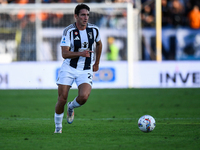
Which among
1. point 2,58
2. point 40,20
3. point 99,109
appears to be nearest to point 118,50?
point 40,20

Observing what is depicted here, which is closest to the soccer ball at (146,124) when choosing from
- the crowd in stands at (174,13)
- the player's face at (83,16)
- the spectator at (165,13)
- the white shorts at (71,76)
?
the white shorts at (71,76)

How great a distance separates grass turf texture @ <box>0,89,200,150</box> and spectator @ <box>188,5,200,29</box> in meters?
8.55

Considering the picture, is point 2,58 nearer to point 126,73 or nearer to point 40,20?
point 40,20

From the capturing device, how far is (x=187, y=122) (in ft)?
25.2

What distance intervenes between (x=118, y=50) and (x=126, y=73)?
1563 millimetres

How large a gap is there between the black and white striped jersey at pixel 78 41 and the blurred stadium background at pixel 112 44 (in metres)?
9.84

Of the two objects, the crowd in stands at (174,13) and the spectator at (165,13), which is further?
the spectator at (165,13)

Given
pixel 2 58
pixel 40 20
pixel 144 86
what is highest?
pixel 40 20

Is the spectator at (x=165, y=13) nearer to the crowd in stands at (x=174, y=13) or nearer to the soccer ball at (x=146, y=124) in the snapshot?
the crowd in stands at (x=174, y=13)

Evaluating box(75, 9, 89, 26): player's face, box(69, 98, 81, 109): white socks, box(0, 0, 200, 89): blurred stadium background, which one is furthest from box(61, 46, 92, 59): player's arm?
box(0, 0, 200, 89): blurred stadium background

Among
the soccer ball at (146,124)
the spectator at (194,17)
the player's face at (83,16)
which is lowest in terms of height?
the soccer ball at (146,124)

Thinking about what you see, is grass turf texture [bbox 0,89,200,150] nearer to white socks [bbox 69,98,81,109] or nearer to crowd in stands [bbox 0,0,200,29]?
white socks [bbox 69,98,81,109]

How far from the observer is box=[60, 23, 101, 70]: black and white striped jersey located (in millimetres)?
6355

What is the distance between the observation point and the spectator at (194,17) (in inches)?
827
